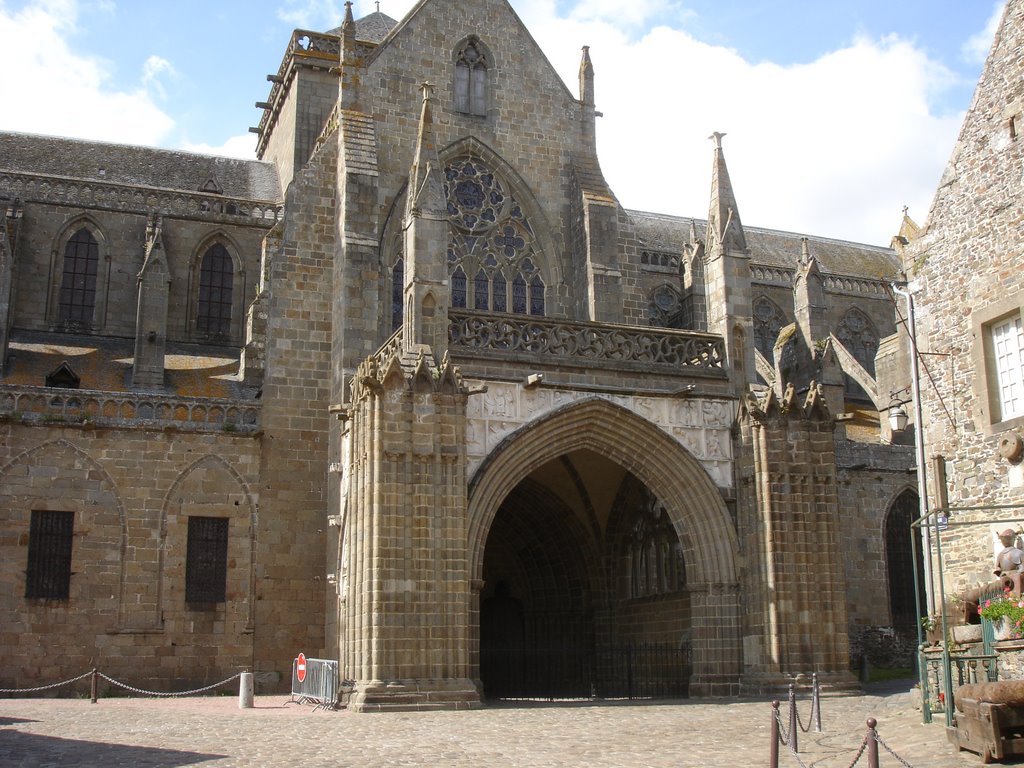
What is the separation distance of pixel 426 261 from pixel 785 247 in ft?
90.4

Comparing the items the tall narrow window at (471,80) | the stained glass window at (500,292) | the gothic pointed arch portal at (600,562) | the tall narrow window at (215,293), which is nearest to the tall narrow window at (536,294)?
the stained glass window at (500,292)

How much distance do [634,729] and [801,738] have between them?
6.49 feet

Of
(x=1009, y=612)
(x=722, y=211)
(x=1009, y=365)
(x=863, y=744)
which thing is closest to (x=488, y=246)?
(x=722, y=211)

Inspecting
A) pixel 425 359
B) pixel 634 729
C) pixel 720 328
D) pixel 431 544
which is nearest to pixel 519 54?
pixel 720 328

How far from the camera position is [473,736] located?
1344 centimetres

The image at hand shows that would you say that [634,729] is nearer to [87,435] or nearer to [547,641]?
[547,641]

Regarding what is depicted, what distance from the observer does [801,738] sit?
1312 centimetres

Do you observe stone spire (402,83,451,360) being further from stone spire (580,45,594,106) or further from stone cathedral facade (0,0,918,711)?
stone spire (580,45,594,106)

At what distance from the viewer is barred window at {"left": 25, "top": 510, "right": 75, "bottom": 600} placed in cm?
2291

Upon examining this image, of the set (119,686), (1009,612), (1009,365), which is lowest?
(119,686)

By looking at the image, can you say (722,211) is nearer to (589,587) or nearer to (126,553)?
(589,587)

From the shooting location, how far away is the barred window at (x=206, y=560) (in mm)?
23703

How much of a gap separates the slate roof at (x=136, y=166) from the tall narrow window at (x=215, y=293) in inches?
82.6

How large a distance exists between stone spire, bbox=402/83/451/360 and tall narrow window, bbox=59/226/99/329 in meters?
14.0
